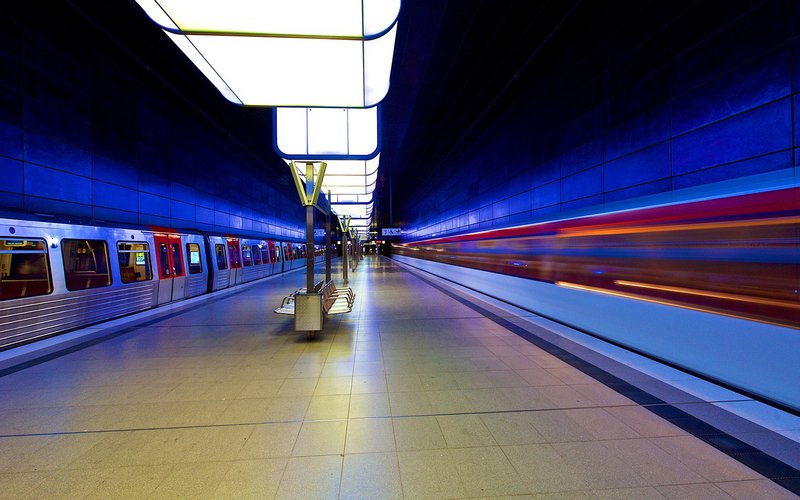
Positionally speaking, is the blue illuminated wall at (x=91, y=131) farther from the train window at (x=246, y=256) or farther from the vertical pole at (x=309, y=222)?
the vertical pole at (x=309, y=222)

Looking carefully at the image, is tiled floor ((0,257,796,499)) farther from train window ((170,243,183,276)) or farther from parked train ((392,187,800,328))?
train window ((170,243,183,276))

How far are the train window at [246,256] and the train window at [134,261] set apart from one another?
6.32 metres

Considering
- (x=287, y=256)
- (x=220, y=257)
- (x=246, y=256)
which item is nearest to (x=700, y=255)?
(x=220, y=257)

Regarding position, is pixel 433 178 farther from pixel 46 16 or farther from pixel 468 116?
pixel 46 16

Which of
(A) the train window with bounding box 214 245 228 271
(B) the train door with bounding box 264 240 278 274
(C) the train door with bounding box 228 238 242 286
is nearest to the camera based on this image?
(A) the train window with bounding box 214 245 228 271

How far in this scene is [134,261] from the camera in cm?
758

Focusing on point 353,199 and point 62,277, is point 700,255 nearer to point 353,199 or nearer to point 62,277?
point 62,277

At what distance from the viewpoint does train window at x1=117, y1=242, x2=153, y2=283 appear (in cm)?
715

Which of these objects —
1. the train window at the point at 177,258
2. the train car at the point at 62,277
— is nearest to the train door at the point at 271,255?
the train window at the point at 177,258

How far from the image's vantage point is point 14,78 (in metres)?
6.52

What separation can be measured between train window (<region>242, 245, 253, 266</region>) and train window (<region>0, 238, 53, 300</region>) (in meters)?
8.81

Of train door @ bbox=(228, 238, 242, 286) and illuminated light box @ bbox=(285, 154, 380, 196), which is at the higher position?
illuminated light box @ bbox=(285, 154, 380, 196)

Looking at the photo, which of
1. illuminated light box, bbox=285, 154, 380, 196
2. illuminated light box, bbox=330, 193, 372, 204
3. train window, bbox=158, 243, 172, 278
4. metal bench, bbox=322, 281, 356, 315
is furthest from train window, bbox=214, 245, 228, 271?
illuminated light box, bbox=330, 193, 372, 204

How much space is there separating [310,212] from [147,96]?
9786 millimetres
